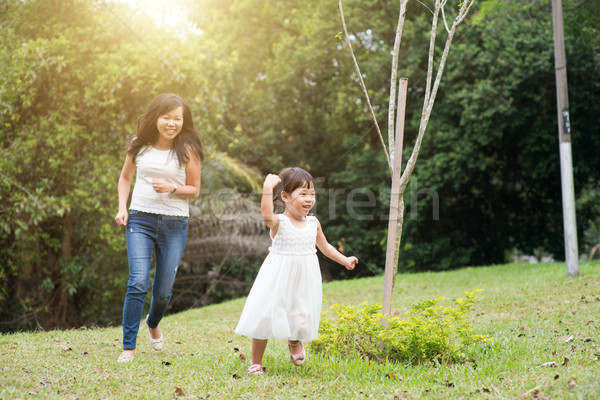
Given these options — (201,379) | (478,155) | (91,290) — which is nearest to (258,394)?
(201,379)

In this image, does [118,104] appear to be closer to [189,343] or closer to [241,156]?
[189,343]

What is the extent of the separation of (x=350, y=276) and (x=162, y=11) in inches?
460

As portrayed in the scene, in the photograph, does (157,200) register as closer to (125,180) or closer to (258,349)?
(125,180)

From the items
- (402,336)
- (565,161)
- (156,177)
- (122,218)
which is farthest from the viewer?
(565,161)

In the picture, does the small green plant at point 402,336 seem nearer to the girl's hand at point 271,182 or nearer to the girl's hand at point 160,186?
the girl's hand at point 271,182

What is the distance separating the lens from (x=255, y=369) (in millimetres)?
3387

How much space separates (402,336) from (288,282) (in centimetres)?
95

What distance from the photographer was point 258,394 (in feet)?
9.77

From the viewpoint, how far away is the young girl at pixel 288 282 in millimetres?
3262

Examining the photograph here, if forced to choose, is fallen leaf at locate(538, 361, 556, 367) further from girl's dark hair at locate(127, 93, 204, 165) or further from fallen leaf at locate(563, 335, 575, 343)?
girl's dark hair at locate(127, 93, 204, 165)

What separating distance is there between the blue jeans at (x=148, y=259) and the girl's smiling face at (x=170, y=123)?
60cm

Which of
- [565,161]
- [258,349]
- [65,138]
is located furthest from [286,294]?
[65,138]

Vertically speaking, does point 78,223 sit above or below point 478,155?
below

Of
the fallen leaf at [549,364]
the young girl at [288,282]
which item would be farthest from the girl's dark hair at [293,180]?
the fallen leaf at [549,364]
